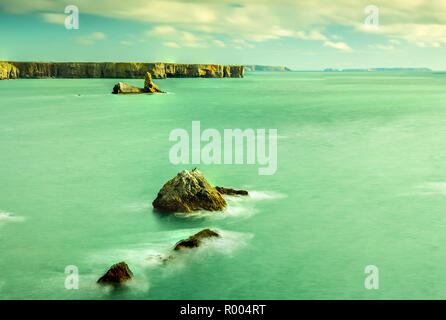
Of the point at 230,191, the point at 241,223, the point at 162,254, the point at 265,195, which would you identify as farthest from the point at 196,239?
the point at 265,195

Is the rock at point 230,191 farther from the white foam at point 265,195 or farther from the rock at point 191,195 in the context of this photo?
the rock at point 191,195

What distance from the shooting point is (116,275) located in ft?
26.9

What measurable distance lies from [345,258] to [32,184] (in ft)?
35.1

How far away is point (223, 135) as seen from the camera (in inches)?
1076

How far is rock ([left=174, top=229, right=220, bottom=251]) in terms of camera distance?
953cm

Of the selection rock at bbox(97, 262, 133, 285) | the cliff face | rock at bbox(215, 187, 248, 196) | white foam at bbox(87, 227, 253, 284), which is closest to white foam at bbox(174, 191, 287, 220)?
rock at bbox(215, 187, 248, 196)

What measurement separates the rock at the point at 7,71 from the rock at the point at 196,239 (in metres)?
130

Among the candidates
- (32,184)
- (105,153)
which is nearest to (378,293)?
(32,184)

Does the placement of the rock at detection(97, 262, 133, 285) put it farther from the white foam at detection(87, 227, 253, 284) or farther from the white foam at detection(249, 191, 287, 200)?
the white foam at detection(249, 191, 287, 200)

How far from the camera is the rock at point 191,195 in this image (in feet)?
37.9

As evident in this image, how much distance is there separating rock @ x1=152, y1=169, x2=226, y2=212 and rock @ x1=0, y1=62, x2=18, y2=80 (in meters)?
128

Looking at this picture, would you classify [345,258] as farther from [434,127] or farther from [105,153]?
[434,127]
